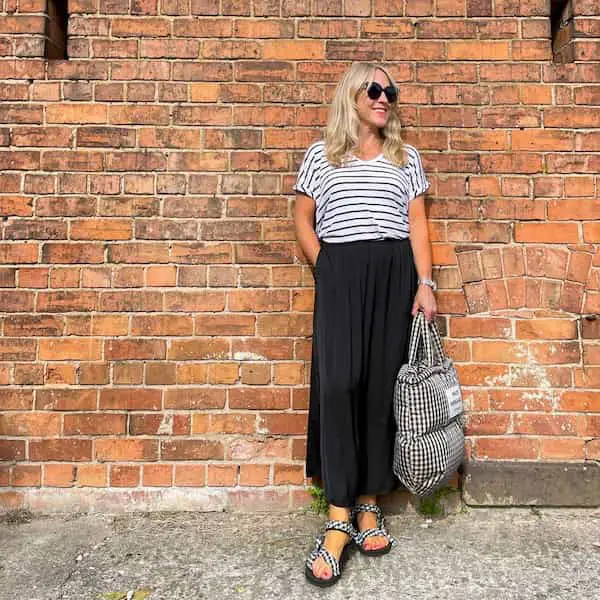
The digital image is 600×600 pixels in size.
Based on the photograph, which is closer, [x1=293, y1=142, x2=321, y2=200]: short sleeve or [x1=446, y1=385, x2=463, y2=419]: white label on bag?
[x1=446, y1=385, x2=463, y2=419]: white label on bag

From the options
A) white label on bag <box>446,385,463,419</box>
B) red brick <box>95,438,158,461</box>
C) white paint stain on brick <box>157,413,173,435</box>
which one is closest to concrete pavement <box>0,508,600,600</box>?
red brick <box>95,438,158,461</box>

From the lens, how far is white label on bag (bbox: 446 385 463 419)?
8.05 ft

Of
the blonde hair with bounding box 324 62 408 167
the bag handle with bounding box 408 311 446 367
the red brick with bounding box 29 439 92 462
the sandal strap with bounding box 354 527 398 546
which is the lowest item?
the sandal strap with bounding box 354 527 398 546

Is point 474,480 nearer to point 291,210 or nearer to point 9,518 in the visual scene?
point 291,210

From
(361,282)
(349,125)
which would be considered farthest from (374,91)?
(361,282)

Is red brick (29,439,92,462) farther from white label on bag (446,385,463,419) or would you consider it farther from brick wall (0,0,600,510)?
white label on bag (446,385,463,419)

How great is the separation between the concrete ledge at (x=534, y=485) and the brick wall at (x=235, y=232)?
0.28 ft

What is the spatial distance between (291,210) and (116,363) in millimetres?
1182

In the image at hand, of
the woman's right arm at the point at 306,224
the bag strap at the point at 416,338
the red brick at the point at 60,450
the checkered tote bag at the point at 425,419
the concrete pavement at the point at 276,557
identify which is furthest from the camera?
the red brick at the point at 60,450

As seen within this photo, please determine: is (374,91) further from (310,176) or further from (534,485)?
(534,485)

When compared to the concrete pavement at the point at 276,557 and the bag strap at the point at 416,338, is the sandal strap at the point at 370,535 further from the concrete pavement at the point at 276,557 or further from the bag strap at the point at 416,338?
the bag strap at the point at 416,338

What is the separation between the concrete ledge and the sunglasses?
1.83 meters

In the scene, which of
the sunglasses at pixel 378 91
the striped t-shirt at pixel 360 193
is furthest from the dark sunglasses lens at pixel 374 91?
the striped t-shirt at pixel 360 193

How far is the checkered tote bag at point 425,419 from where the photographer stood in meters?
2.36
